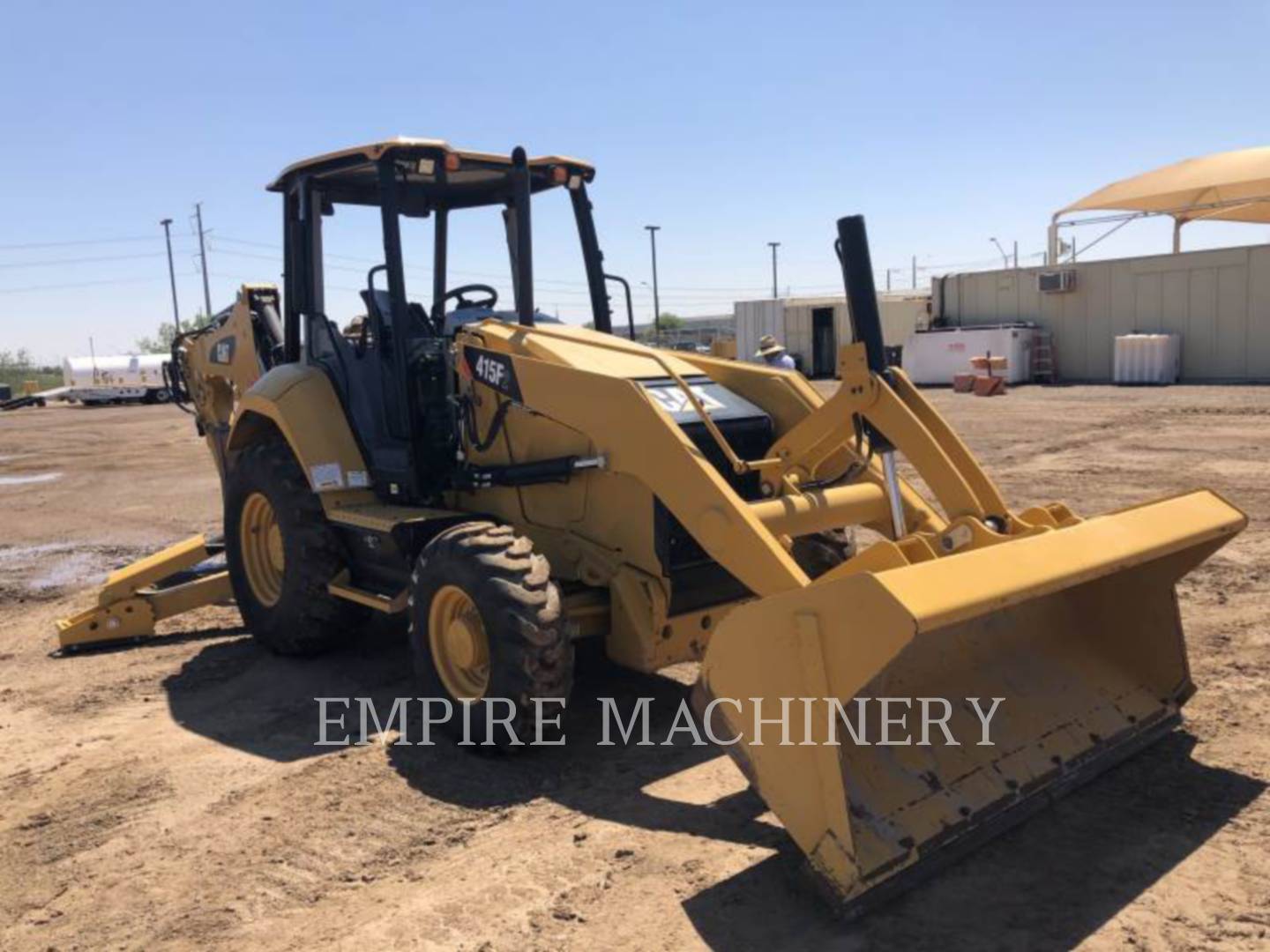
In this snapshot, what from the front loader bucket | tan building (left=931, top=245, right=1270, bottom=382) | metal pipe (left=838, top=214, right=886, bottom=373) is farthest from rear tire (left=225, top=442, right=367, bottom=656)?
tan building (left=931, top=245, right=1270, bottom=382)

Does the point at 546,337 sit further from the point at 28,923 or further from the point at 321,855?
the point at 28,923

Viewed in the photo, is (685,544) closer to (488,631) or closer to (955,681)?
(488,631)

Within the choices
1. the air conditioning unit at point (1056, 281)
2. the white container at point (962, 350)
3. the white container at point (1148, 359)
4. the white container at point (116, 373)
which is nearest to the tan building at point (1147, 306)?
the air conditioning unit at point (1056, 281)

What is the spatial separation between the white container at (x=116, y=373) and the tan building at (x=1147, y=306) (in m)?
32.2

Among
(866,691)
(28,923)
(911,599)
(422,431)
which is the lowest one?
(28,923)

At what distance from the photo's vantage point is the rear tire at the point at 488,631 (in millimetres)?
4242

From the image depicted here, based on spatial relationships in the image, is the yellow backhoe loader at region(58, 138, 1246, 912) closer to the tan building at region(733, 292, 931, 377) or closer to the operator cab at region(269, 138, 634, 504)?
the operator cab at region(269, 138, 634, 504)

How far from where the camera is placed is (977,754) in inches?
149

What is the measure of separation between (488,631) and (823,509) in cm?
151

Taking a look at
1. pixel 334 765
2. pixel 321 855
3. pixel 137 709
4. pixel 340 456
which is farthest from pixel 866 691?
pixel 137 709

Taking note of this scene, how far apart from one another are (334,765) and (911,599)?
2717mm

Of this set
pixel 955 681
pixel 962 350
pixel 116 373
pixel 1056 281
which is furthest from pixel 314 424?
pixel 116 373

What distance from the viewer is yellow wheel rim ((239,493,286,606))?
21.1 ft

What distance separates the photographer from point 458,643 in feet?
15.1
